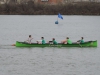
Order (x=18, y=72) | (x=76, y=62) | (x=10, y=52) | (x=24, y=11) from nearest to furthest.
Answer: (x=18, y=72)
(x=76, y=62)
(x=10, y=52)
(x=24, y=11)

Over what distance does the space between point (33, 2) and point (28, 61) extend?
88.1 meters

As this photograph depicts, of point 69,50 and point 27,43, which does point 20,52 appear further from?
point 69,50

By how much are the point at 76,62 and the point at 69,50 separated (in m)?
8.09

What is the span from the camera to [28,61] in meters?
46.4

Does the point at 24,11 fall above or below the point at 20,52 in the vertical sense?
above

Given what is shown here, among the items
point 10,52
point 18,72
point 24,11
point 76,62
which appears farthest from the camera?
point 24,11

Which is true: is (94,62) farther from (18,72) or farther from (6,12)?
(6,12)

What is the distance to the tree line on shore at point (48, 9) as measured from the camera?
5089 inches

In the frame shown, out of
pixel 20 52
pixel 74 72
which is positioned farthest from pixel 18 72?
pixel 20 52

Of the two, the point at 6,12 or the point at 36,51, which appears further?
the point at 6,12

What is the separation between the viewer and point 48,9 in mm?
129500

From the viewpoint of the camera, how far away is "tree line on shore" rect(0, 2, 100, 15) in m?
129

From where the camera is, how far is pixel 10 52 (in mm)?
52688

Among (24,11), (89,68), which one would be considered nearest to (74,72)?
(89,68)
